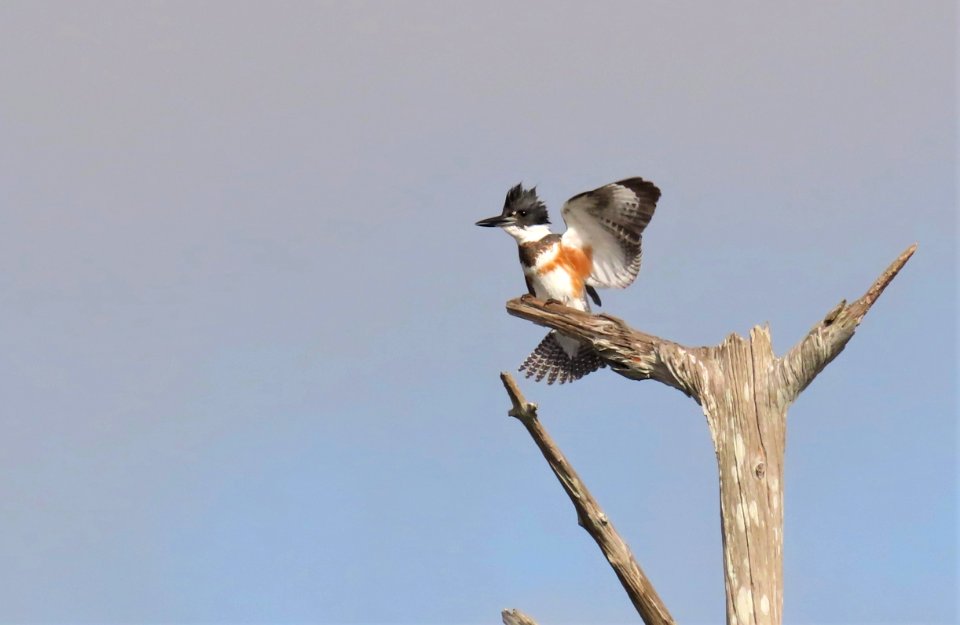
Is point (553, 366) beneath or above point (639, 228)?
beneath

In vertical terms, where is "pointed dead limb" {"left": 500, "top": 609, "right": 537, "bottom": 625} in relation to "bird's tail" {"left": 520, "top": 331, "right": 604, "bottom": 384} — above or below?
below

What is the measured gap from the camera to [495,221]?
1071 cm

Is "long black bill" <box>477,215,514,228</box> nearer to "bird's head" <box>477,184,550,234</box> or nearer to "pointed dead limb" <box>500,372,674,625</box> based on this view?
"bird's head" <box>477,184,550,234</box>

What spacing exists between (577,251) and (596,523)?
311 cm

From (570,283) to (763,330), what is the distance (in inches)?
95.8

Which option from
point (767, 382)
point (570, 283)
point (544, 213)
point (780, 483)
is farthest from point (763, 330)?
point (544, 213)

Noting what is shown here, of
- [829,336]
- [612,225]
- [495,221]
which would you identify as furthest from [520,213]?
[829,336]

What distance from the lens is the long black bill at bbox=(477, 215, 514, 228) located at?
1064cm

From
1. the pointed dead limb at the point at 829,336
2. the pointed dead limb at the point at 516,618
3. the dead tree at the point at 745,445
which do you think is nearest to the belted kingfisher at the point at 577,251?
the dead tree at the point at 745,445

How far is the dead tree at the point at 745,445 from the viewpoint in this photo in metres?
7.43

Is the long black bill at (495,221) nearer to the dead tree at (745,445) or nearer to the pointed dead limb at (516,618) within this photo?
the dead tree at (745,445)

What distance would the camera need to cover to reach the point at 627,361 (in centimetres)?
859

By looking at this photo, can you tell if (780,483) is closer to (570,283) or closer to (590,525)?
(590,525)

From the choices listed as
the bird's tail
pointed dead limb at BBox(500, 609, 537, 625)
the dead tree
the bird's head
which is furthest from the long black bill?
pointed dead limb at BBox(500, 609, 537, 625)
